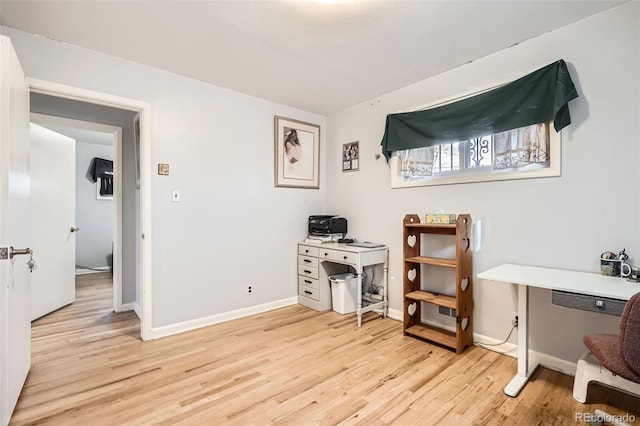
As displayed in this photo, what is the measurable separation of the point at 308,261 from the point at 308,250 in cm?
13

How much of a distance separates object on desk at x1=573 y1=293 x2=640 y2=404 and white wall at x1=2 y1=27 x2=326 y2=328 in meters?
2.73

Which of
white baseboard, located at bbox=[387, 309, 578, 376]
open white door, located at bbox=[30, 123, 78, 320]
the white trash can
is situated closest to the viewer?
white baseboard, located at bbox=[387, 309, 578, 376]

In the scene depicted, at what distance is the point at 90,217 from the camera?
5605mm

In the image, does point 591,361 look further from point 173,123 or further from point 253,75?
point 173,123

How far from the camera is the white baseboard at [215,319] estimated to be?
2.71 m

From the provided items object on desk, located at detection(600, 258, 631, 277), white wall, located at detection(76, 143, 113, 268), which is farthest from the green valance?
white wall, located at detection(76, 143, 113, 268)

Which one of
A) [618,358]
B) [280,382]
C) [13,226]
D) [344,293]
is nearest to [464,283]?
[618,358]

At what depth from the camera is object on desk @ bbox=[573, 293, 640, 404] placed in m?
1.29

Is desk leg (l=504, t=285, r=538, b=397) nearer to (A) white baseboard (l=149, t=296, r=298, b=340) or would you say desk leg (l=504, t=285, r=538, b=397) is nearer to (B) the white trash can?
(B) the white trash can

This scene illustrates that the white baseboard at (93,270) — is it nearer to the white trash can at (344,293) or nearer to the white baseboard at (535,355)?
the white trash can at (344,293)

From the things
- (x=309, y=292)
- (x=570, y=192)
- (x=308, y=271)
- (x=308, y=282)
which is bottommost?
(x=309, y=292)

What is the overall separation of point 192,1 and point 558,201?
2826 mm

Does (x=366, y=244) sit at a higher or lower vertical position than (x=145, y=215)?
lower

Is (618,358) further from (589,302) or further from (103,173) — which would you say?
(103,173)
